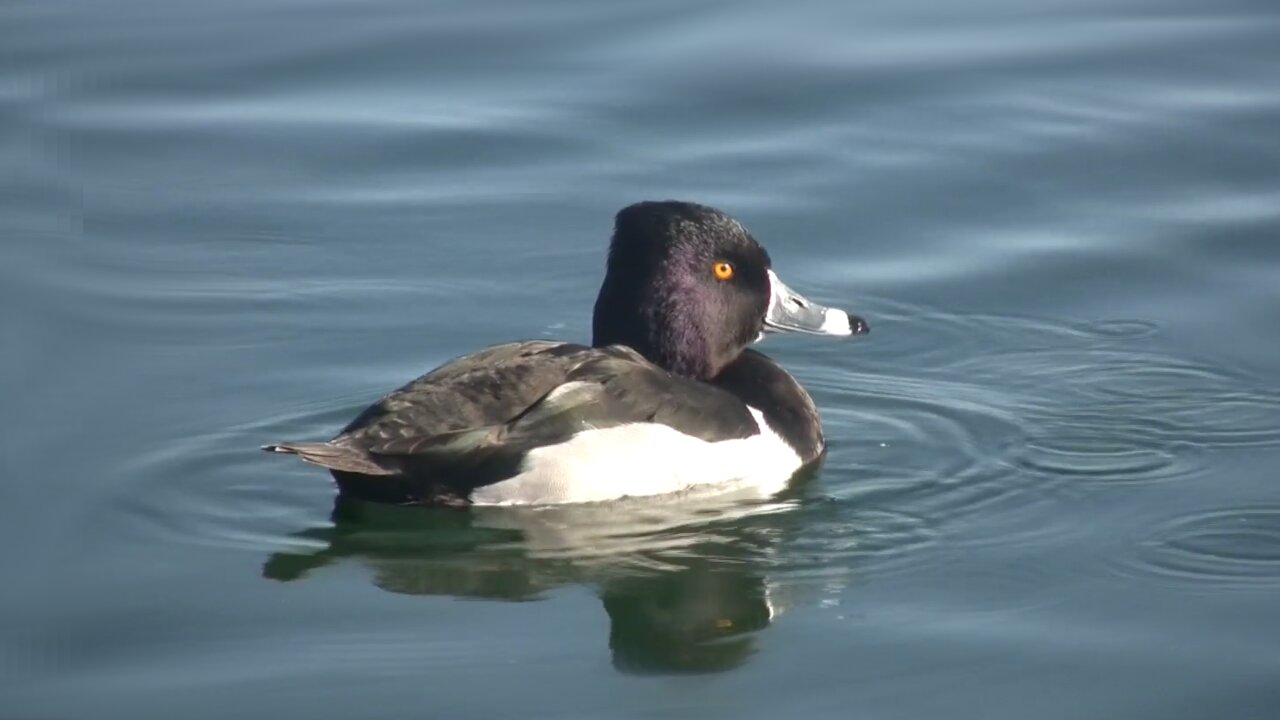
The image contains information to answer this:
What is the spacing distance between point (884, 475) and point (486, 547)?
1.63 meters

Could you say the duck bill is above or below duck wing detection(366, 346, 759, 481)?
above

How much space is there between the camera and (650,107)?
13.1 m

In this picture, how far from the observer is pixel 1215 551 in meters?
7.64

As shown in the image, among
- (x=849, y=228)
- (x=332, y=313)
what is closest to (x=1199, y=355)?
(x=849, y=228)

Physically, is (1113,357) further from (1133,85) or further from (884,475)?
(1133,85)

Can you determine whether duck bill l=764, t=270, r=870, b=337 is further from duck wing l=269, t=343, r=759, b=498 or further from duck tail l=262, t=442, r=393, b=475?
duck tail l=262, t=442, r=393, b=475

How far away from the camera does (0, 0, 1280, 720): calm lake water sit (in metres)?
6.88

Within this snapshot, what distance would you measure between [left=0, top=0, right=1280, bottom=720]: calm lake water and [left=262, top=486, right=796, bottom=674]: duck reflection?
2cm

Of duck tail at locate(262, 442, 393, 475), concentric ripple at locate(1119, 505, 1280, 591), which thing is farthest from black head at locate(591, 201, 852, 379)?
concentric ripple at locate(1119, 505, 1280, 591)

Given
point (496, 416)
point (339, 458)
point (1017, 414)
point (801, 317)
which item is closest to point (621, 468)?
point (496, 416)

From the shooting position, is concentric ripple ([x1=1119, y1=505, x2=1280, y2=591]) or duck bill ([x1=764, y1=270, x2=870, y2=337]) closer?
concentric ripple ([x1=1119, y1=505, x2=1280, y2=591])

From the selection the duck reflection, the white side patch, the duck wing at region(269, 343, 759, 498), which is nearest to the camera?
the duck reflection

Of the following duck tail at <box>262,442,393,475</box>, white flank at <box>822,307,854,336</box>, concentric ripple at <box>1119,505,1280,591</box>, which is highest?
white flank at <box>822,307,854,336</box>

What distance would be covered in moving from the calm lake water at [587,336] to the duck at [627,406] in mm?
177
